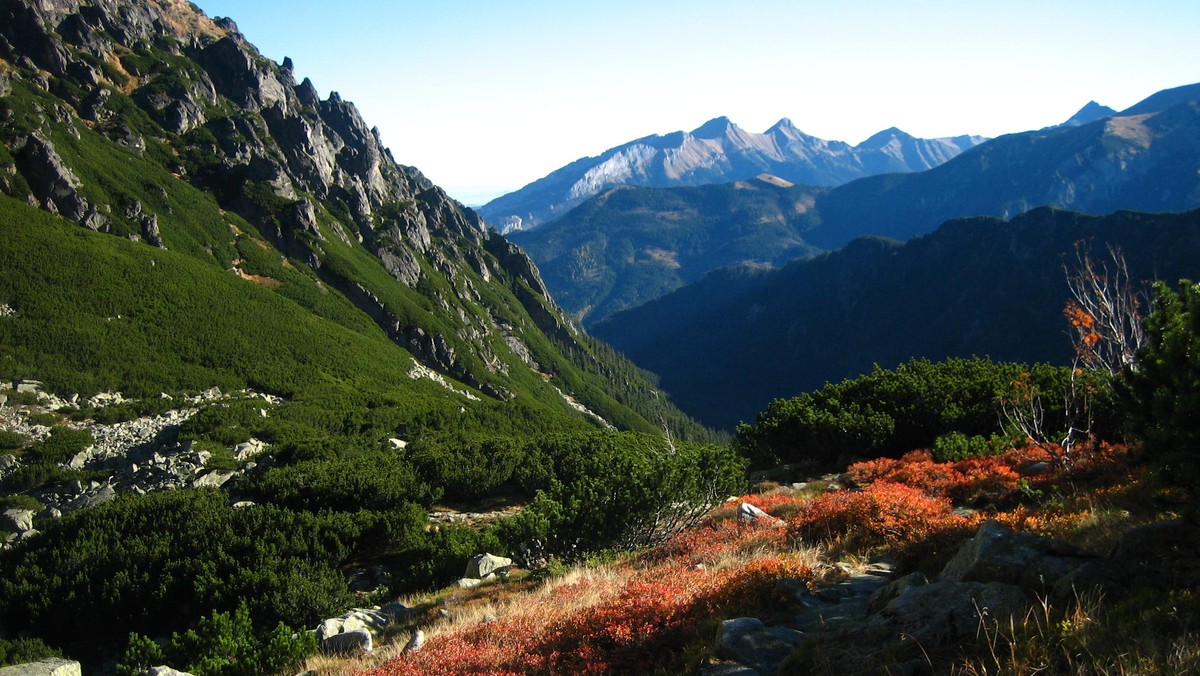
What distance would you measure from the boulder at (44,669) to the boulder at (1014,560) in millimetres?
13181

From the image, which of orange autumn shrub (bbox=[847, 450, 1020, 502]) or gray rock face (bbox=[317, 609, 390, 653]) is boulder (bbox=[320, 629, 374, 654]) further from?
orange autumn shrub (bbox=[847, 450, 1020, 502])

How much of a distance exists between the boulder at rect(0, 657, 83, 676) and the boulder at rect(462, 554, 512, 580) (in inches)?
319

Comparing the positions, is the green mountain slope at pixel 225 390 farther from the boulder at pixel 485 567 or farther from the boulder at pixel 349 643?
the boulder at pixel 349 643

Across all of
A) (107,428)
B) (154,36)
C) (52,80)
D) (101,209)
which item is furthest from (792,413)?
(154,36)

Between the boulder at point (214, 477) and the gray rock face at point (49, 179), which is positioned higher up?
the gray rock face at point (49, 179)

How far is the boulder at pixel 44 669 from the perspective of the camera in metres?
9.95

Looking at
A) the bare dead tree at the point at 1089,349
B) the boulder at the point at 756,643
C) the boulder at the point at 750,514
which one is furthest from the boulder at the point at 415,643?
the bare dead tree at the point at 1089,349

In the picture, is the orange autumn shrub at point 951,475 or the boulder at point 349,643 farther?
the orange autumn shrub at point 951,475

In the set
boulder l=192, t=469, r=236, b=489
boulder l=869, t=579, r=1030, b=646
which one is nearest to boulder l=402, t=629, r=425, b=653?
boulder l=869, t=579, r=1030, b=646

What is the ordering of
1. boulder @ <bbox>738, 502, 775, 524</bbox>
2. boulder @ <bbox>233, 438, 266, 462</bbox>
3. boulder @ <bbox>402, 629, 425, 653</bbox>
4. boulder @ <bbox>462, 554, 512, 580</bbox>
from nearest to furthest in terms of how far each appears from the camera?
boulder @ <bbox>402, 629, 425, 653</bbox>, boulder @ <bbox>738, 502, 775, 524</bbox>, boulder @ <bbox>462, 554, 512, 580</bbox>, boulder @ <bbox>233, 438, 266, 462</bbox>

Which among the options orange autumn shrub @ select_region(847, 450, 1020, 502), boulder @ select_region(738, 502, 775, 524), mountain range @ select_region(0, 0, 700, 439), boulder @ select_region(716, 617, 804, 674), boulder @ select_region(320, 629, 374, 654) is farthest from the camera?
mountain range @ select_region(0, 0, 700, 439)

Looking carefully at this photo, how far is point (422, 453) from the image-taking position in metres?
34.3

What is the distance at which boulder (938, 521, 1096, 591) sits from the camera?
22.0 ft

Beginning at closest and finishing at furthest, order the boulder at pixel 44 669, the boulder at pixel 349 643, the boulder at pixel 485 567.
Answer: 1. the boulder at pixel 44 669
2. the boulder at pixel 349 643
3. the boulder at pixel 485 567
